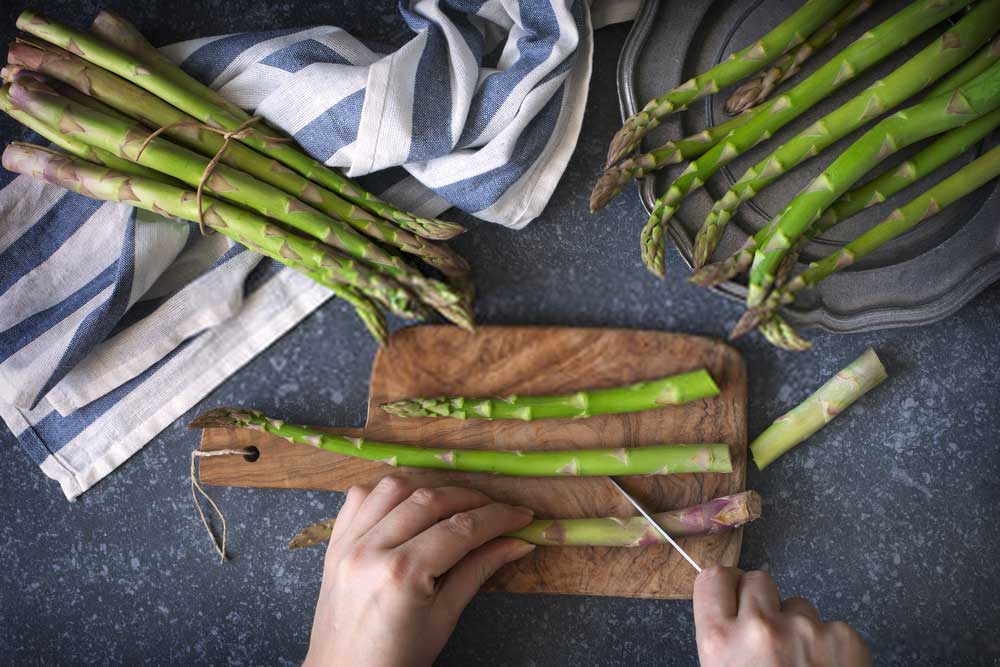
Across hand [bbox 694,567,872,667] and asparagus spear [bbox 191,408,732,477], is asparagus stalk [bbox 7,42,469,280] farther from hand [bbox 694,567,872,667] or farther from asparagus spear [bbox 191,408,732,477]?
hand [bbox 694,567,872,667]

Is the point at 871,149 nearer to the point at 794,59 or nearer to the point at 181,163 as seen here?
the point at 794,59

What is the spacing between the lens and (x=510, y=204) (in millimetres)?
1422

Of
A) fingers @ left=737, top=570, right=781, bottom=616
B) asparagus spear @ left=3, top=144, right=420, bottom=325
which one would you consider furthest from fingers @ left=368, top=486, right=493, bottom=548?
fingers @ left=737, top=570, right=781, bottom=616

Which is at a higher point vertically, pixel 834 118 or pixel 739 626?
pixel 834 118

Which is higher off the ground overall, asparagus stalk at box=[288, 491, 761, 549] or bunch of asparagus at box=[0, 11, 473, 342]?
bunch of asparagus at box=[0, 11, 473, 342]

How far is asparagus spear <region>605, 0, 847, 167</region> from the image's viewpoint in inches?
51.2

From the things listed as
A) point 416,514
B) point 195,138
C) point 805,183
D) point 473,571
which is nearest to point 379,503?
point 416,514

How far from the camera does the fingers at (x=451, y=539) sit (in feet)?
4.34

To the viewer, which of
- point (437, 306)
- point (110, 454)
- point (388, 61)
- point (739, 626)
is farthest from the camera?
point (110, 454)

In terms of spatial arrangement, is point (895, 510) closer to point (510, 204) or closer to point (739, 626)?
point (739, 626)

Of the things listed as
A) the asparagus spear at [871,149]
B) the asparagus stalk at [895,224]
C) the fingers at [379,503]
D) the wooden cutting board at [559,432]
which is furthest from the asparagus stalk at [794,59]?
the fingers at [379,503]

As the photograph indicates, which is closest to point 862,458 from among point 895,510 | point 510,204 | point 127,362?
point 895,510

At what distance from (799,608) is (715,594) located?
145 millimetres

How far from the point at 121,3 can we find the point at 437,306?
88 centimetres
